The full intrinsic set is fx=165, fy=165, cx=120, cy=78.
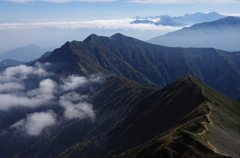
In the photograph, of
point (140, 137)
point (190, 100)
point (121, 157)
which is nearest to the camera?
point (121, 157)

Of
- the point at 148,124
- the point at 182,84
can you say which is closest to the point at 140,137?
the point at 148,124

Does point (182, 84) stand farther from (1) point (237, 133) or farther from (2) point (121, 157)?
(2) point (121, 157)

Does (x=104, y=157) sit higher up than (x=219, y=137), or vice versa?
(x=219, y=137)

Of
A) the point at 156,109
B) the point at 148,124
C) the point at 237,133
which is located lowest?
the point at 148,124

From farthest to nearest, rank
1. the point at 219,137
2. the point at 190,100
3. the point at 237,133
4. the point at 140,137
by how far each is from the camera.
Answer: the point at 140,137 → the point at 190,100 → the point at 237,133 → the point at 219,137

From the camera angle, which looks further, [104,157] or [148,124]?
[104,157]

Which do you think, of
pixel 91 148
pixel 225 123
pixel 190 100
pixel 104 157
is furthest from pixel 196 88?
pixel 91 148

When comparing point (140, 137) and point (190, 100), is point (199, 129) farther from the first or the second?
point (140, 137)
